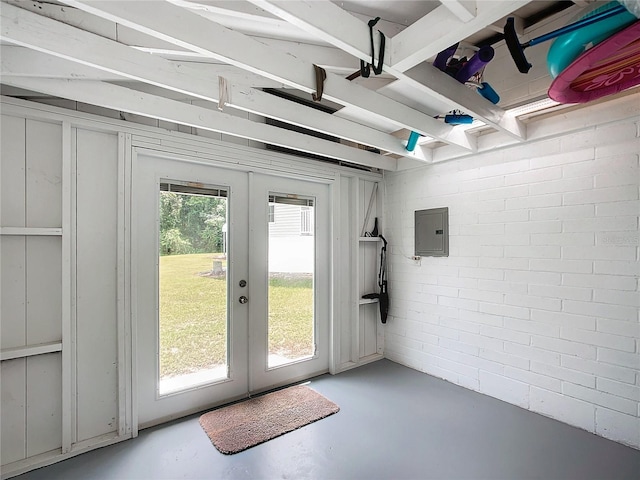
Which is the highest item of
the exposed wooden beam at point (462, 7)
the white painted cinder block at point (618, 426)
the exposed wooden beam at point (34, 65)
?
the exposed wooden beam at point (34, 65)

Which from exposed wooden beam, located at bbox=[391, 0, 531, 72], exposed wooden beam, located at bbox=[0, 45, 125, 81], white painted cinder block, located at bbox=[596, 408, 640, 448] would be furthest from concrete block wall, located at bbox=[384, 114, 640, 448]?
exposed wooden beam, located at bbox=[0, 45, 125, 81]

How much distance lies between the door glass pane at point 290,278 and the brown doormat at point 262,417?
392mm

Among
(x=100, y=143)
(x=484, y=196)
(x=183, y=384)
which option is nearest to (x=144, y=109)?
(x=100, y=143)

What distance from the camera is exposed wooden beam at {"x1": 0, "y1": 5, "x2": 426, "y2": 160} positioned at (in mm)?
1299

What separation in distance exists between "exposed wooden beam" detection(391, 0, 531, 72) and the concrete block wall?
1732mm

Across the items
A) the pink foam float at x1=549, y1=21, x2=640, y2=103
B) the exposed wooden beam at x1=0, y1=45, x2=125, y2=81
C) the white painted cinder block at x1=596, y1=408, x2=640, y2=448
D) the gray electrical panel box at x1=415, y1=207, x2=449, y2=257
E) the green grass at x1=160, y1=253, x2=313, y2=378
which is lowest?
the white painted cinder block at x1=596, y1=408, x2=640, y2=448

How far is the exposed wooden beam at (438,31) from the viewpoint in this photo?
3.67ft

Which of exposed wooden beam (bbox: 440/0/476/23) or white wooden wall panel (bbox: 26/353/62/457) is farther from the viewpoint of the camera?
white wooden wall panel (bbox: 26/353/62/457)

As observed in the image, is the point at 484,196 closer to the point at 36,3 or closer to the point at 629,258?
the point at 629,258

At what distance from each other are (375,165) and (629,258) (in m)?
2.15

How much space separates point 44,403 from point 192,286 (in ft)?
3.80

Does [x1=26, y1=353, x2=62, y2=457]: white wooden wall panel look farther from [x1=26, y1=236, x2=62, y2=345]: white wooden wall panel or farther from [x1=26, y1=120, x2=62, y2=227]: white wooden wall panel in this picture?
[x1=26, y1=120, x2=62, y2=227]: white wooden wall panel

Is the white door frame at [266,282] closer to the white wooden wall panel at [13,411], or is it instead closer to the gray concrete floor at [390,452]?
the gray concrete floor at [390,452]

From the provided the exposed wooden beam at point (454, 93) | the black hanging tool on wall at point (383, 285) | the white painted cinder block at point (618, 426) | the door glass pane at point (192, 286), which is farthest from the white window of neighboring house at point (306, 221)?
the white painted cinder block at point (618, 426)
